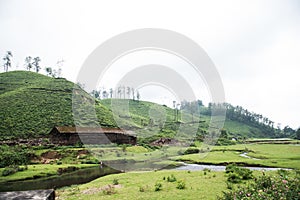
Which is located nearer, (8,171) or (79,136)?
(8,171)

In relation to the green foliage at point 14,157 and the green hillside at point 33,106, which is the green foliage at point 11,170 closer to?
the green foliage at point 14,157

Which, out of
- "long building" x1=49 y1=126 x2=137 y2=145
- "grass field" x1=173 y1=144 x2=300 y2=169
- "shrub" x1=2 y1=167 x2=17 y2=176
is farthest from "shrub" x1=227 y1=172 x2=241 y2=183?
"long building" x1=49 y1=126 x2=137 y2=145

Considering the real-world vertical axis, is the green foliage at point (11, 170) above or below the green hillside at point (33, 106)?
below

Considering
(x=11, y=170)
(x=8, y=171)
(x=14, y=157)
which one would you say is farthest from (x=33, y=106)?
(x=8, y=171)

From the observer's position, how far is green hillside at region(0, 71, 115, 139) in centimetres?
7644

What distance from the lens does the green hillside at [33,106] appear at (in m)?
76.4

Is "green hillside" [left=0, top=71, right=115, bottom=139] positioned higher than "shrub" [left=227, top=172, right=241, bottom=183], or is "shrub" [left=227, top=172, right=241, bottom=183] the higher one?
"green hillside" [left=0, top=71, right=115, bottom=139]

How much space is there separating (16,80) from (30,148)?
250ft

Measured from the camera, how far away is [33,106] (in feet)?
298

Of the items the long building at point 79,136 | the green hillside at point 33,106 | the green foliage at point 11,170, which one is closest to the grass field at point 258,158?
the long building at point 79,136

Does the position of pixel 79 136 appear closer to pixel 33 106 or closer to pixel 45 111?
pixel 45 111

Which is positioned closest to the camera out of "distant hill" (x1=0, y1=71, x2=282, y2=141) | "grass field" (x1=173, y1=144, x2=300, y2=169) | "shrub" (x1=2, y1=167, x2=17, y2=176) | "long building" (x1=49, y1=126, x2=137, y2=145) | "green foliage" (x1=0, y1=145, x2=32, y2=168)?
"shrub" (x1=2, y1=167, x2=17, y2=176)

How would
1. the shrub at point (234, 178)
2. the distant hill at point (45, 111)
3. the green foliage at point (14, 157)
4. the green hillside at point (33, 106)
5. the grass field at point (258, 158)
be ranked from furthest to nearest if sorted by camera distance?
the distant hill at point (45, 111) → the green hillside at point (33, 106) → the green foliage at point (14, 157) → the grass field at point (258, 158) → the shrub at point (234, 178)

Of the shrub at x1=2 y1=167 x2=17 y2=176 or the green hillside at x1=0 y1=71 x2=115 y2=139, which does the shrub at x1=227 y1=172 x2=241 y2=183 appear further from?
the green hillside at x1=0 y1=71 x2=115 y2=139
